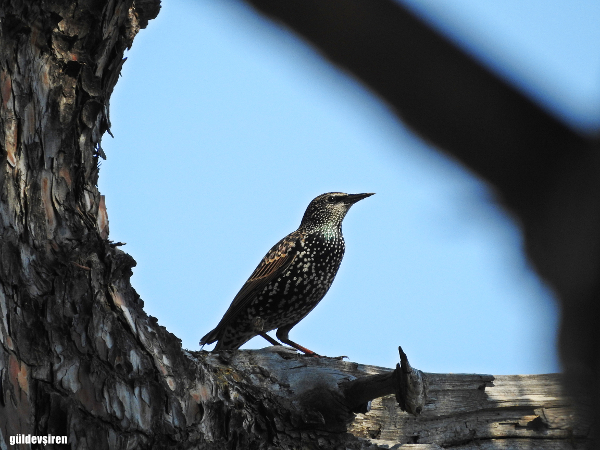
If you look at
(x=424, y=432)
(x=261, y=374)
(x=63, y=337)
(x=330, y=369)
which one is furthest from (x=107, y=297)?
(x=424, y=432)

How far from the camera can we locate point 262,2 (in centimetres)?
74

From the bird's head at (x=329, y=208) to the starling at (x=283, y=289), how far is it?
9.1 inches

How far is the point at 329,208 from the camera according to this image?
21.9ft

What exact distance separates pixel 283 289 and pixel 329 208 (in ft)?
3.68

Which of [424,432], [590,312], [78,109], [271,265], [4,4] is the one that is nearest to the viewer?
[590,312]

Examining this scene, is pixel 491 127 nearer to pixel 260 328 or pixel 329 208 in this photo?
pixel 260 328

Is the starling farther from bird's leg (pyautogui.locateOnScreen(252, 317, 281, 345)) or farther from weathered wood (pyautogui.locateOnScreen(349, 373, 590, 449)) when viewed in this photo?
weathered wood (pyautogui.locateOnScreen(349, 373, 590, 449))

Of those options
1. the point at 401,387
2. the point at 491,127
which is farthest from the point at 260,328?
the point at 491,127

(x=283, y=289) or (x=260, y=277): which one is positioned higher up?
(x=260, y=277)

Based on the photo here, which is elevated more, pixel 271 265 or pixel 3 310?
pixel 271 265

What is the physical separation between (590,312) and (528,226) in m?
0.11

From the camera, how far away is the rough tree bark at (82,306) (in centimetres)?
274

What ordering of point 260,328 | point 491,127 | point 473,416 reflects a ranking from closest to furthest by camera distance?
point 491,127 → point 473,416 → point 260,328

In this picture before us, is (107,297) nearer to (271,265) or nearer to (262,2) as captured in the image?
(262,2)
